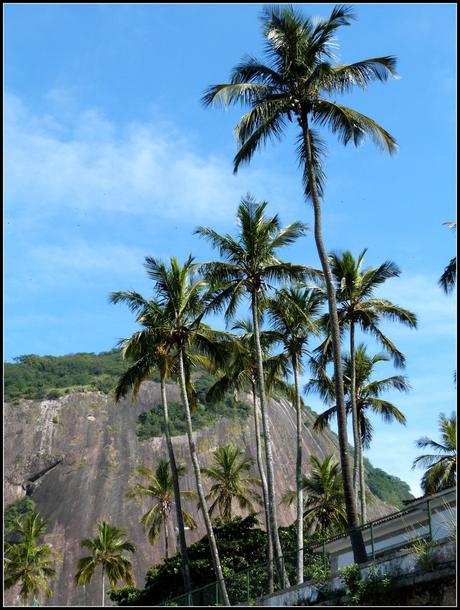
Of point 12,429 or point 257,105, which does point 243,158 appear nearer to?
point 257,105

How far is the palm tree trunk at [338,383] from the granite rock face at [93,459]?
72707 mm

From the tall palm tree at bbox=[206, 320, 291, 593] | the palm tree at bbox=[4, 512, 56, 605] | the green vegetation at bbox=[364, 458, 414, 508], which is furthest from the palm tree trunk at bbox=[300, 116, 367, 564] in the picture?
the green vegetation at bbox=[364, 458, 414, 508]

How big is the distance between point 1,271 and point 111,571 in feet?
147

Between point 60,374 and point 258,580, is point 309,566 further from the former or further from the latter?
point 60,374

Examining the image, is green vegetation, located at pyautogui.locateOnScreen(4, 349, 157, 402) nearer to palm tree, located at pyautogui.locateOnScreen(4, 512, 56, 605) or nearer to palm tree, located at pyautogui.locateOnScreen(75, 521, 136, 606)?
palm tree, located at pyautogui.locateOnScreen(4, 512, 56, 605)

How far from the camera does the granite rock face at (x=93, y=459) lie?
3693 inches

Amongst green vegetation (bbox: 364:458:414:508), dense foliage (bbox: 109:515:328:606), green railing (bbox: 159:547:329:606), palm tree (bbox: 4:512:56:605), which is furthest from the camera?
green vegetation (bbox: 364:458:414:508)

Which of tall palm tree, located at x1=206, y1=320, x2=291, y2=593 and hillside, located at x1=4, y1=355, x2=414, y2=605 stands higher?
hillside, located at x1=4, y1=355, x2=414, y2=605

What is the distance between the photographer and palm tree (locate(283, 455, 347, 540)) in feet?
149

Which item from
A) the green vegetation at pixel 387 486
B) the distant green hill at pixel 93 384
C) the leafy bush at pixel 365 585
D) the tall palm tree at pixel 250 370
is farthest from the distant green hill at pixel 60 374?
the leafy bush at pixel 365 585

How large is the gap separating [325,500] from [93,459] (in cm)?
6999

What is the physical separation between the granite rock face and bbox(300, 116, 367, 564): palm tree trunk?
7271 centimetres

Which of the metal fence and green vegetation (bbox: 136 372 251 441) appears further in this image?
green vegetation (bbox: 136 372 251 441)

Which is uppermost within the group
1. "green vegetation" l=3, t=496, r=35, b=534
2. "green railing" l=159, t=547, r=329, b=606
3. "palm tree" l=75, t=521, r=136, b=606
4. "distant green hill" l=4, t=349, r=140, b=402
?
"distant green hill" l=4, t=349, r=140, b=402
